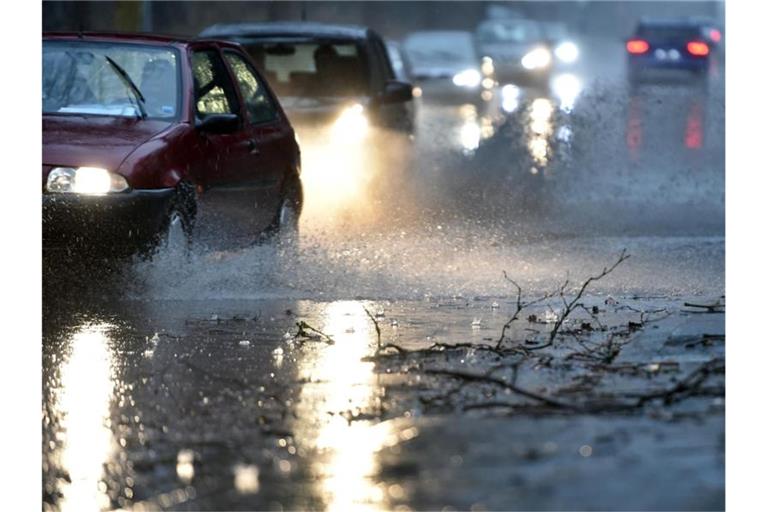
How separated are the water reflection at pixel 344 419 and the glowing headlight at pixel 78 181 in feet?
5.97

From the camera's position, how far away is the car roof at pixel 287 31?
14781 millimetres

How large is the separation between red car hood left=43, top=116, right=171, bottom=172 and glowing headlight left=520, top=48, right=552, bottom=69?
29.0m

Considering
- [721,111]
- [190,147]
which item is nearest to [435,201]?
[190,147]

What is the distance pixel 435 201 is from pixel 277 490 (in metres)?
9.79

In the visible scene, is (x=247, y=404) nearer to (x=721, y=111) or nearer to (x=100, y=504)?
(x=100, y=504)

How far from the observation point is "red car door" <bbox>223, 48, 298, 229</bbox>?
36.3 ft

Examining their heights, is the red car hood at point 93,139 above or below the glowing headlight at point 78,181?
above

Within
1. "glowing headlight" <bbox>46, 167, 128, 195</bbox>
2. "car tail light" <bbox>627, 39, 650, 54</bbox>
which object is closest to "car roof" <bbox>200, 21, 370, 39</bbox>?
"glowing headlight" <bbox>46, 167, 128, 195</bbox>

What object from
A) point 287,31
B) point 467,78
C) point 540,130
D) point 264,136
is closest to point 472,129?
point 540,130

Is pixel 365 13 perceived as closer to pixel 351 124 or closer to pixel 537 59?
pixel 537 59

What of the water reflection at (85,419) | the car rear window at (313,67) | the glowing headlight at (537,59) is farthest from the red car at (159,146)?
the glowing headlight at (537,59)

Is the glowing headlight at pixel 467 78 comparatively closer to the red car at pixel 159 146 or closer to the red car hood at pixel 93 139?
the red car at pixel 159 146

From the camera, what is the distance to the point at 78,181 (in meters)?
9.35
